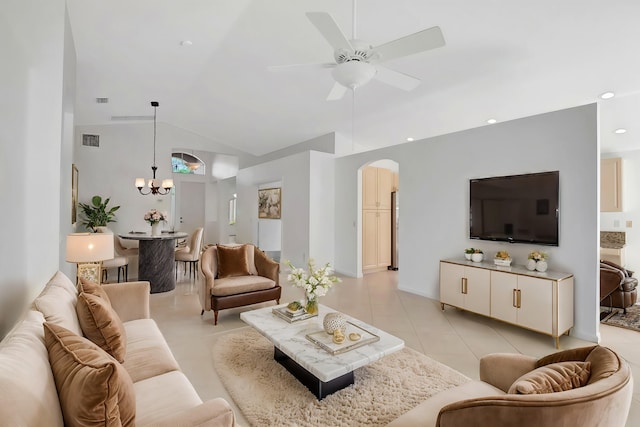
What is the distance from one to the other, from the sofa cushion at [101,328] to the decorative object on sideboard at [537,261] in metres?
3.84

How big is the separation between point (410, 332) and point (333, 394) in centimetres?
148

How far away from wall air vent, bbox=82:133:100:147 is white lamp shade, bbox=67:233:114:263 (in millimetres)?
5293

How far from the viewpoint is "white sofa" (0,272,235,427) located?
0.94 metres

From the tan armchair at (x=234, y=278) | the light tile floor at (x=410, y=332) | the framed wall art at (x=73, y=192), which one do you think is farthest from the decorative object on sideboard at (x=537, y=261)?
the framed wall art at (x=73, y=192)

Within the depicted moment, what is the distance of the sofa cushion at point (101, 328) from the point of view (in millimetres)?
1735

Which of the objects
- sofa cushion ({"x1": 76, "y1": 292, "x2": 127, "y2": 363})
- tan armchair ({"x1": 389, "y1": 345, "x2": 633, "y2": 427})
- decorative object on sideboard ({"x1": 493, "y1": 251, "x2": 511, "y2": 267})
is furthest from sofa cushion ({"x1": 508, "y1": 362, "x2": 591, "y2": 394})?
decorative object on sideboard ({"x1": 493, "y1": 251, "x2": 511, "y2": 267})

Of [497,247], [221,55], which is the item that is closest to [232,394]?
[497,247]

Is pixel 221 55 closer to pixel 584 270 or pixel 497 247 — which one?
pixel 497 247

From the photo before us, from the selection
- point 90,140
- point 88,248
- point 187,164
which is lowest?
point 88,248

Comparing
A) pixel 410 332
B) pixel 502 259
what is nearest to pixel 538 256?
pixel 502 259

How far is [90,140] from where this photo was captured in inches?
272

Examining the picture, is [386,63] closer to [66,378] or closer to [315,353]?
[315,353]

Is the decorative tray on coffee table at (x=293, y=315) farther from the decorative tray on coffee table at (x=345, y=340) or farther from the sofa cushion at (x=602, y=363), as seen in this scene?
the sofa cushion at (x=602, y=363)

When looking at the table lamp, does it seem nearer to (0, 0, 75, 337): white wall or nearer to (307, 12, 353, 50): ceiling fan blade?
(0, 0, 75, 337): white wall
